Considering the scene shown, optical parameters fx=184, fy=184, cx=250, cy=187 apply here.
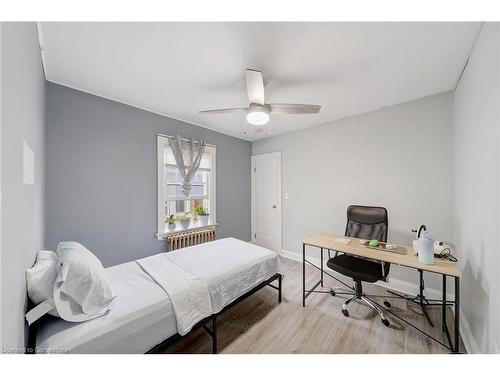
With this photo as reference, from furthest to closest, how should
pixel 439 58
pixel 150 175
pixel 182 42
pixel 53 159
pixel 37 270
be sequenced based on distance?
1. pixel 150 175
2. pixel 53 159
3. pixel 439 58
4. pixel 182 42
5. pixel 37 270

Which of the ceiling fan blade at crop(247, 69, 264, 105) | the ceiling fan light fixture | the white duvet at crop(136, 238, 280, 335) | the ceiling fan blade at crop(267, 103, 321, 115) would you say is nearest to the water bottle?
the white duvet at crop(136, 238, 280, 335)

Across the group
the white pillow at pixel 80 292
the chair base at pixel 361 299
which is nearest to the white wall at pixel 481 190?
the chair base at pixel 361 299

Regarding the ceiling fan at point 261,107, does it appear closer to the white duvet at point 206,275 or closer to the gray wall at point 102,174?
the white duvet at point 206,275

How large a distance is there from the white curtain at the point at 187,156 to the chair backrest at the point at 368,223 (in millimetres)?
2428

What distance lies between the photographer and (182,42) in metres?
1.37

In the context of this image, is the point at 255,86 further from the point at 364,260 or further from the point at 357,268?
the point at 364,260

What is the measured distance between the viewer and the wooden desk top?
4.48 feet

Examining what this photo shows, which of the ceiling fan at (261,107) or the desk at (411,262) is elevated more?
the ceiling fan at (261,107)

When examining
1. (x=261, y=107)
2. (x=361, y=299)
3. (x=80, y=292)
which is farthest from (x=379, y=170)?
(x=80, y=292)

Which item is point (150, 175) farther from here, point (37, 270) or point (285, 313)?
point (285, 313)

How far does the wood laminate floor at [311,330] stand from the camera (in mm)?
1536

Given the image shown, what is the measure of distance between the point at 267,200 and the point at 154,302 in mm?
2942
